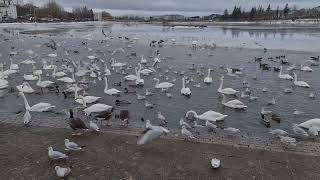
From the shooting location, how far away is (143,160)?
394 inches

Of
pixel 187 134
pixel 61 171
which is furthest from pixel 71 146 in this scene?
pixel 187 134

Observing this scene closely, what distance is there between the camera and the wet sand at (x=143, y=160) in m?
9.27

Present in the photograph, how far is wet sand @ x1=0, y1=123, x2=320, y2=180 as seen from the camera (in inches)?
365

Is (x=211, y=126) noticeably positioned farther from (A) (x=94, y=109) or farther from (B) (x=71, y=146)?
(B) (x=71, y=146)

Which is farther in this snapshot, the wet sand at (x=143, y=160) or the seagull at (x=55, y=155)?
the seagull at (x=55, y=155)

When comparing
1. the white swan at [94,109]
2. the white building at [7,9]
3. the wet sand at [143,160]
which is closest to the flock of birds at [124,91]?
the white swan at [94,109]

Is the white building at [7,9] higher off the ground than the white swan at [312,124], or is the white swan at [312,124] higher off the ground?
the white building at [7,9]

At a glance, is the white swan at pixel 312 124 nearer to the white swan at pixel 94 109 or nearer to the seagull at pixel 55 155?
the white swan at pixel 94 109

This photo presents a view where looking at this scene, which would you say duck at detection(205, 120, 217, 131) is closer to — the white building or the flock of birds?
the flock of birds

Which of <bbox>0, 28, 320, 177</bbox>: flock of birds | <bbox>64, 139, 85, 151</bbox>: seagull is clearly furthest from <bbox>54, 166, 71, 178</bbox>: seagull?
<bbox>64, 139, 85, 151</bbox>: seagull

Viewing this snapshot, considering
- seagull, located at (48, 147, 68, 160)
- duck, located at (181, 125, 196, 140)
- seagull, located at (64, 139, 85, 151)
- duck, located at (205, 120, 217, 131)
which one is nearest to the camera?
seagull, located at (48, 147, 68, 160)

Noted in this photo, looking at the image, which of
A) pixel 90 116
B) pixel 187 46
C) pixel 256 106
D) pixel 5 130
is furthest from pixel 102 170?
pixel 187 46

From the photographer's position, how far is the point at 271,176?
9.25 metres

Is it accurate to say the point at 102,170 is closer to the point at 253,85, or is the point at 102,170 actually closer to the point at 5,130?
the point at 5,130
